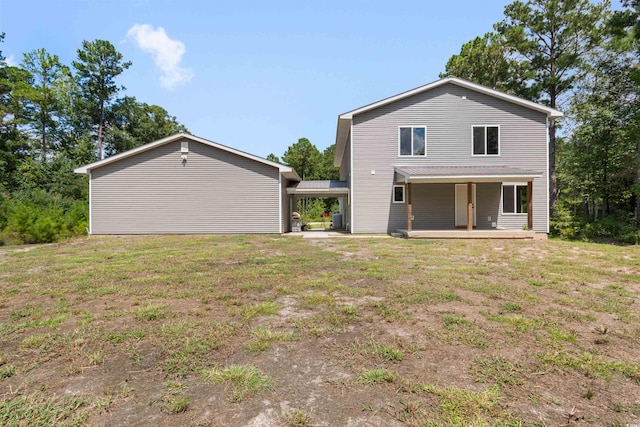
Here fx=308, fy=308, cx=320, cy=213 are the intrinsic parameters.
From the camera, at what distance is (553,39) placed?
59.8ft

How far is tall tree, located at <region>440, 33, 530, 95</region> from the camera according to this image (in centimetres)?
1961

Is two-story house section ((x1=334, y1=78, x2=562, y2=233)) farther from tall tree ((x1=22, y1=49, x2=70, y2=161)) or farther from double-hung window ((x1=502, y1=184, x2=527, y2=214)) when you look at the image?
tall tree ((x1=22, y1=49, x2=70, y2=161))

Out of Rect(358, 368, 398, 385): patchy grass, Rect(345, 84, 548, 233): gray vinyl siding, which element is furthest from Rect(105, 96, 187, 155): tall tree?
Rect(358, 368, 398, 385): patchy grass

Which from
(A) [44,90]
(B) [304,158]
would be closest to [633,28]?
(B) [304,158]

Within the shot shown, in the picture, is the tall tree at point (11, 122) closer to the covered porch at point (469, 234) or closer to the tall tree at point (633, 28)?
the covered porch at point (469, 234)

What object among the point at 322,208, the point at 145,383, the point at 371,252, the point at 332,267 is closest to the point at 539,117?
the point at 371,252

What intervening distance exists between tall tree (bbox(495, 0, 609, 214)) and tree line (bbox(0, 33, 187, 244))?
1119 inches

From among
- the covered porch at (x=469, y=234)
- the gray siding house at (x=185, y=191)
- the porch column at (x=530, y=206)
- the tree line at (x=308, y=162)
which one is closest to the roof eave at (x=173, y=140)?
the gray siding house at (x=185, y=191)

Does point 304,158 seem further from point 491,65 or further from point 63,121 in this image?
point 63,121

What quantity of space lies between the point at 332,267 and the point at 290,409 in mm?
4571

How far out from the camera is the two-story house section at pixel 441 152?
46.1 feet

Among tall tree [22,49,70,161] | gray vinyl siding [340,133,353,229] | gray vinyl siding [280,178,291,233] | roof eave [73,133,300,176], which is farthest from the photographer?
tall tree [22,49,70,161]

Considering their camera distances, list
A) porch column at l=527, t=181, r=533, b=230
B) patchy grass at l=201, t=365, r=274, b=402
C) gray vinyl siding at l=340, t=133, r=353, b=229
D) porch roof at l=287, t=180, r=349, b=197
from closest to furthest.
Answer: patchy grass at l=201, t=365, r=274, b=402 → porch column at l=527, t=181, r=533, b=230 → gray vinyl siding at l=340, t=133, r=353, b=229 → porch roof at l=287, t=180, r=349, b=197

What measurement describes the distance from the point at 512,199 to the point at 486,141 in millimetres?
2930
